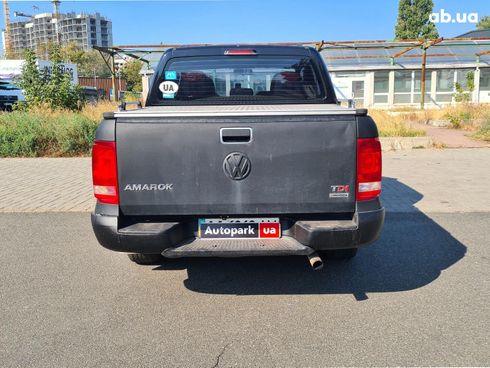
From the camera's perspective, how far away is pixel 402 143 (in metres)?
13.1

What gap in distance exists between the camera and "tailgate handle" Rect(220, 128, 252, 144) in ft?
11.1

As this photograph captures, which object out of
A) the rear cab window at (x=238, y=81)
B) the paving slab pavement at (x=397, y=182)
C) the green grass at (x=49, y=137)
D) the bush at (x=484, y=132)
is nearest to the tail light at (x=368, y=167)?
the rear cab window at (x=238, y=81)

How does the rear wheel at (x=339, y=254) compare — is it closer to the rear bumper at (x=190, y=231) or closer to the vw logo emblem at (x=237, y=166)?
the rear bumper at (x=190, y=231)

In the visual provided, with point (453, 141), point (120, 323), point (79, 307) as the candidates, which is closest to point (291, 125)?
point (120, 323)

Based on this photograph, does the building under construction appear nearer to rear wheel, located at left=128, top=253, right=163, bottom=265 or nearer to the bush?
the bush

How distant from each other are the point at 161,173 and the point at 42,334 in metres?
1.40

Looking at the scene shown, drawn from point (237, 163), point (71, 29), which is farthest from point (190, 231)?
point (71, 29)

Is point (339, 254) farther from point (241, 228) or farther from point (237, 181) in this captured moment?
point (237, 181)

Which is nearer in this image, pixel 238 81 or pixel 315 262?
pixel 315 262

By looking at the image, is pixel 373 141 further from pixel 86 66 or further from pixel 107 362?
pixel 86 66

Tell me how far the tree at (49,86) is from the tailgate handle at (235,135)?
43.4 feet

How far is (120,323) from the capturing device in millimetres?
3564

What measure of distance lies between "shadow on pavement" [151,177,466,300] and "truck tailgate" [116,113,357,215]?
1.00m

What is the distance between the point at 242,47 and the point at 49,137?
9290mm
